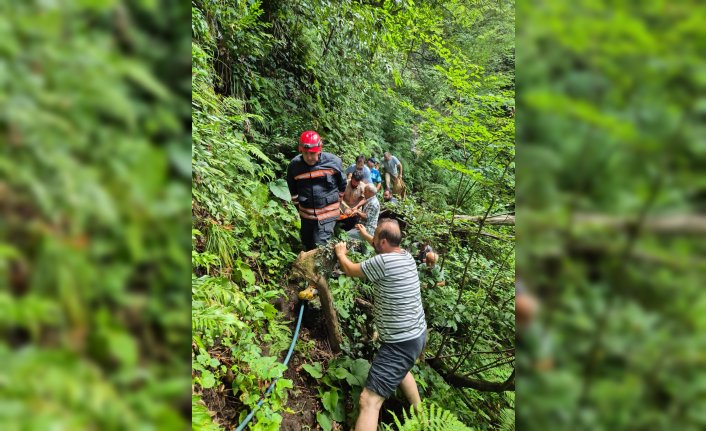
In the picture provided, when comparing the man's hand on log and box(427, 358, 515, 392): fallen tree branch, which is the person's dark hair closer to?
the man's hand on log

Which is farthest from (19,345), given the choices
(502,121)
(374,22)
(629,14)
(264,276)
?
(374,22)

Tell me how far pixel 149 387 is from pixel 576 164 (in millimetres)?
549

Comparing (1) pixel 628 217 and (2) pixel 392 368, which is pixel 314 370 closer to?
(2) pixel 392 368

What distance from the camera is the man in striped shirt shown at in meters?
2.73

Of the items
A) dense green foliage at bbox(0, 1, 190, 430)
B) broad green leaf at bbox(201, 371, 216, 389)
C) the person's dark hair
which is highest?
dense green foliage at bbox(0, 1, 190, 430)

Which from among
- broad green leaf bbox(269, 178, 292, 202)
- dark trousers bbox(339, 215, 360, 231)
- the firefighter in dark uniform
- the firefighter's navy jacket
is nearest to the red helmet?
the firefighter in dark uniform

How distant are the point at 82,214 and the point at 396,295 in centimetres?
248

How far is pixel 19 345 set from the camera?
1.27 ft

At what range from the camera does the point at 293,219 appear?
449cm

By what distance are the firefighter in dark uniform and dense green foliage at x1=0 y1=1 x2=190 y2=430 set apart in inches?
135

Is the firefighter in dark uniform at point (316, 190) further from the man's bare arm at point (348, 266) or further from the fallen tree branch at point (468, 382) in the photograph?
the fallen tree branch at point (468, 382)

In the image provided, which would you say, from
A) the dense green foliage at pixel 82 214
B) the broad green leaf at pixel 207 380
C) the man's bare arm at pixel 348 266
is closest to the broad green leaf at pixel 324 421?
the broad green leaf at pixel 207 380

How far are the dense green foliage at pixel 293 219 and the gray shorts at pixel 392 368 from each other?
0.36 metres

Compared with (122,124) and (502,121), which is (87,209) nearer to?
(122,124)
